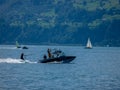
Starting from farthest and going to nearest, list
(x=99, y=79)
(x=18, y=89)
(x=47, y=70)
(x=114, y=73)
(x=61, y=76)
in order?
(x=47, y=70) < (x=114, y=73) < (x=61, y=76) < (x=99, y=79) < (x=18, y=89)

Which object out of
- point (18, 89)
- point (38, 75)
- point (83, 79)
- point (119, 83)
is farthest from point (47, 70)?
point (18, 89)

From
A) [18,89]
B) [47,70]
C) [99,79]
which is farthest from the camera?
[47,70]

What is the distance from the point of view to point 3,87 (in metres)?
76.6

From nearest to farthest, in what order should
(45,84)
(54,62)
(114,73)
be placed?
(45,84)
(114,73)
(54,62)

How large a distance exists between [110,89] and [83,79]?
14001 mm

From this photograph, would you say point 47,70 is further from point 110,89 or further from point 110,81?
point 110,89

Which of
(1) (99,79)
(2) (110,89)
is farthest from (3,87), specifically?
(1) (99,79)

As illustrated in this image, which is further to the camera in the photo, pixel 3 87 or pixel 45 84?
pixel 45 84

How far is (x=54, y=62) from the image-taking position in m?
130

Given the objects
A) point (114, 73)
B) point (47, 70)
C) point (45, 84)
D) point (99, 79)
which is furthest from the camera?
point (47, 70)

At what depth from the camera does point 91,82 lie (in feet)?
279

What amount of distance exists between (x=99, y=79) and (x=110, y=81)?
150 inches

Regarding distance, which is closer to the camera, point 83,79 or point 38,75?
point 83,79

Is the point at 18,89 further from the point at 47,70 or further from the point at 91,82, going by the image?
the point at 47,70
